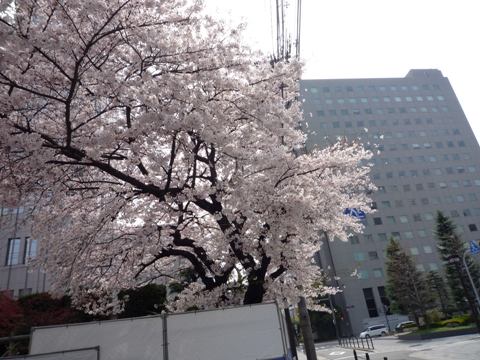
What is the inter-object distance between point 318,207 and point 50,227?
9.04 metres

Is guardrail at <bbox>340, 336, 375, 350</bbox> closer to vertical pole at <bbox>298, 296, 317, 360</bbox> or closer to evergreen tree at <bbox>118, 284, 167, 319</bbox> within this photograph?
vertical pole at <bbox>298, 296, 317, 360</bbox>

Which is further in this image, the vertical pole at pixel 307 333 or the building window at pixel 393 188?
the building window at pixel 393 188

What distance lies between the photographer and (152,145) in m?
9.42

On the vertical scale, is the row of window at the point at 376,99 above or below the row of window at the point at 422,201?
above

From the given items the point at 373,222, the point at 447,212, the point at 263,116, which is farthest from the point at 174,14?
the point at 447,212

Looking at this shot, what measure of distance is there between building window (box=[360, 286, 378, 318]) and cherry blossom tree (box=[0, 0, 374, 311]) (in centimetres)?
4368

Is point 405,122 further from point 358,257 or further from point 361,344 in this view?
point 361,344

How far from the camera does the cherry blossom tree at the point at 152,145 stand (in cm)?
712

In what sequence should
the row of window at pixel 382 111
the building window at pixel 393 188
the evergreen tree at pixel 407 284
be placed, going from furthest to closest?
the row of window at pixel 382 111, the building window at pixel 393 188, the evergreen tree at pixel 407 284

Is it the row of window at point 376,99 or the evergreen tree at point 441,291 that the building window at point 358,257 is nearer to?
the evergreen tree at point 441,291

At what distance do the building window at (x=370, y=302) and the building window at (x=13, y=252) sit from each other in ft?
153

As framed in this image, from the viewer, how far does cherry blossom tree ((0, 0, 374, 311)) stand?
7.12 m

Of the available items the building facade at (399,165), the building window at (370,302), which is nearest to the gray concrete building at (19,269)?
the building facade at (399,165)

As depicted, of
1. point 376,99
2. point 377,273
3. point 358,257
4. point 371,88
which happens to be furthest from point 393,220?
point 371,88
